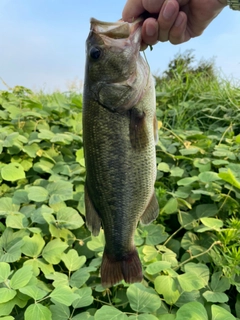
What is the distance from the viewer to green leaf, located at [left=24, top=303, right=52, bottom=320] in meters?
1.45

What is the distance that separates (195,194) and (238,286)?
74 cm

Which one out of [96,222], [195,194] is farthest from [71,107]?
[96,222]

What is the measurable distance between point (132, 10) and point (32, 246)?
53.0 inches

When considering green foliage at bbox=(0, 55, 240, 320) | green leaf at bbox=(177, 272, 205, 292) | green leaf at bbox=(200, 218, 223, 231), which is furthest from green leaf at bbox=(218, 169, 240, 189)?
green leaf at bbox=(177, 272, 205, 292)

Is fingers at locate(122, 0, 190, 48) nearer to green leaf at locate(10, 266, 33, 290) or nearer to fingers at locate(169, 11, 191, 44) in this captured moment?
fingers at locate(169, 11, 191, 44)

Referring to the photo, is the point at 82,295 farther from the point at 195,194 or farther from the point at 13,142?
the point at 13,142

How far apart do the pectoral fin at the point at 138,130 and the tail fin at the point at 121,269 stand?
0.49 meters

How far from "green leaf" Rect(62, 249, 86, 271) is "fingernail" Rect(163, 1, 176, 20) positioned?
4.24 ft

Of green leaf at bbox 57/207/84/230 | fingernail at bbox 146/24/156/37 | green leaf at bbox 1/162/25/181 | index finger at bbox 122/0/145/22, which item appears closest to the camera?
fingernail at bbox 146/24/156/37

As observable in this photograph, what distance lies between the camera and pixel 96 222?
147 centimetres

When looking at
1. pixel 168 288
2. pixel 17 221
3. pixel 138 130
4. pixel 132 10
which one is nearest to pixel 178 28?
pixel 132 10

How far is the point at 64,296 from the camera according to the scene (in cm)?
149

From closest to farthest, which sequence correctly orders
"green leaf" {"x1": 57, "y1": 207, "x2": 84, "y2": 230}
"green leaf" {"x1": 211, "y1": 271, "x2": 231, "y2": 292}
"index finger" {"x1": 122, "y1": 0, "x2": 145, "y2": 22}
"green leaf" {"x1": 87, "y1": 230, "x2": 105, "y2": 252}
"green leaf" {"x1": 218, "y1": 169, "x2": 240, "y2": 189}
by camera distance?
1. "index finger" {"x1": 122, "y1": 0, "x2": 145, "y2": 22}
2. "green leaf" {"x1": 211, "y1": 271, "x2": 231, "y2": 292}
3. "green leaf" {"x1": 87, "y1": 230, "x2": 105, "y2": 252}
4. "green leaf" {"x1": 57, "y1": 207, "x2": 84, "y2": 230}
5. "green leaf" {"x1": 218, "y1": 169, "x2": 240, "y2": 189}

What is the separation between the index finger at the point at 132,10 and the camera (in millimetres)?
1683
